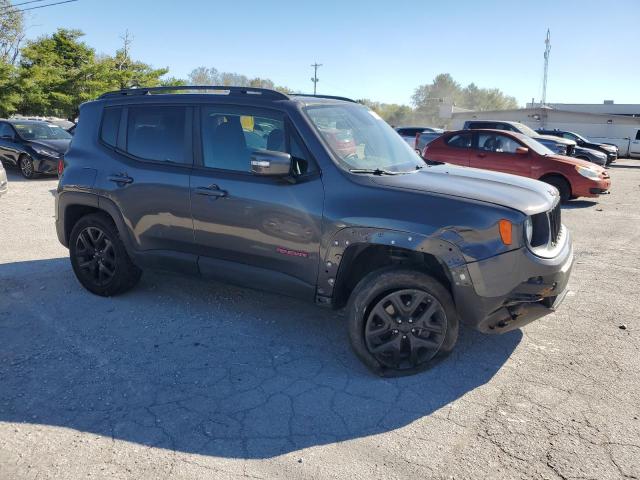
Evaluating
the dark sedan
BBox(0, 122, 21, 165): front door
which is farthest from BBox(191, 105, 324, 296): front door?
BBox(0, 122, 21, 165): front door

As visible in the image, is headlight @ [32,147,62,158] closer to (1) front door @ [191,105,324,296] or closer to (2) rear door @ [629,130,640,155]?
(1) front door @ [191,105,324,296]

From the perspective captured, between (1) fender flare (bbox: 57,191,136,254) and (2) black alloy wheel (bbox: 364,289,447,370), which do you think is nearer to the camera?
(2) black alloy wheel (bbox: 364,289,447,370)

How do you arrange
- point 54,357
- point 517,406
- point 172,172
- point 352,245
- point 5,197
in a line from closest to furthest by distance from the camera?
1. point 517,406
2. point 352,245
3. point 54,357
4. point 172,172
5. point 5,197

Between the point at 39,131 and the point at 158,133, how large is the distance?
1151cm

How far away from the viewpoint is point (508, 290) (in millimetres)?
3229

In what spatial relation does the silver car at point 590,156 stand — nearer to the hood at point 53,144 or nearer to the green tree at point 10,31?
the hood at point 53,144

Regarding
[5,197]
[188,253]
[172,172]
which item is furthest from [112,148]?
[5,197]

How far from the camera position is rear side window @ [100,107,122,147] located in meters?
4.75

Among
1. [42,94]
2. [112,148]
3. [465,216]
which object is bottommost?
[465,216]

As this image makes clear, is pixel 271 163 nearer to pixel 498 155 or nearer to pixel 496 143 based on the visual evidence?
pixel 498 155

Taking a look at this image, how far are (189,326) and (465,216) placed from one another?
8.28 ft

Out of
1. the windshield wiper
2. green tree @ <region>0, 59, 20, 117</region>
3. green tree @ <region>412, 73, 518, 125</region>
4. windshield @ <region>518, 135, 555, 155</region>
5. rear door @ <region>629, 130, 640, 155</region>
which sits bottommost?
the windshield wiper

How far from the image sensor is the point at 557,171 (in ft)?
34.9

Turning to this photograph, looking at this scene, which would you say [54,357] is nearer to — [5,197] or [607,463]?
[607,463]
